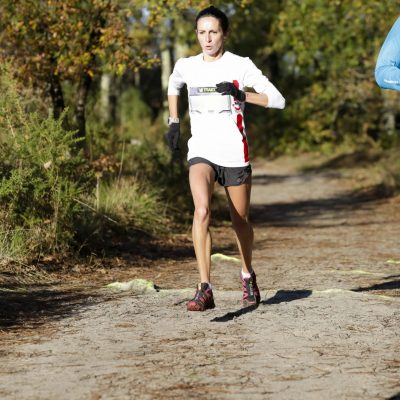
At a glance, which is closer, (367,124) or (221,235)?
(221,235)

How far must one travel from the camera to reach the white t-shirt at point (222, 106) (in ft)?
23.9

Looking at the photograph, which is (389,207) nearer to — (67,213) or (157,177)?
(157,177)

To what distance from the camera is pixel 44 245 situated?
1020 centimetres

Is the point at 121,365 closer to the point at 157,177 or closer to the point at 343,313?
the point at 343,313

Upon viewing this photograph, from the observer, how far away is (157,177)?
49.5 feet

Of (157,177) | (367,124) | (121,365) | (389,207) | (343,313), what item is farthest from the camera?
(367,124)

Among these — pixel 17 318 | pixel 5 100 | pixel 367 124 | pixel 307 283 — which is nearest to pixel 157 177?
pixel 5 100

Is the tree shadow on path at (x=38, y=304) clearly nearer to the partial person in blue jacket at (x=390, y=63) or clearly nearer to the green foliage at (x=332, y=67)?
the partial person in blue jacket at (x=390, y=63)

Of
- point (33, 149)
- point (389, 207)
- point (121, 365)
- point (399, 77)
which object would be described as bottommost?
point (389, 207)

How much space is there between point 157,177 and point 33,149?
4.94m

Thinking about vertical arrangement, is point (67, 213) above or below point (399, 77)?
below

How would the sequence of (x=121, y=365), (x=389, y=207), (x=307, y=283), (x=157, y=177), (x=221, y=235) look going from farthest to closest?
(x=389, y=207)
(x=157, y=177)
(x=221, y=235)
(x=307, y=283)
(x=121, y=365)

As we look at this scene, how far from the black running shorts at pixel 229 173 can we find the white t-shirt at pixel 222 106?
0.10ft

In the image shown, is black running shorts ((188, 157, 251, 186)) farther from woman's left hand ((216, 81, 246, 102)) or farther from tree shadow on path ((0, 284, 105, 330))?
tree shadow on path ((0, 284, 105, 330))
